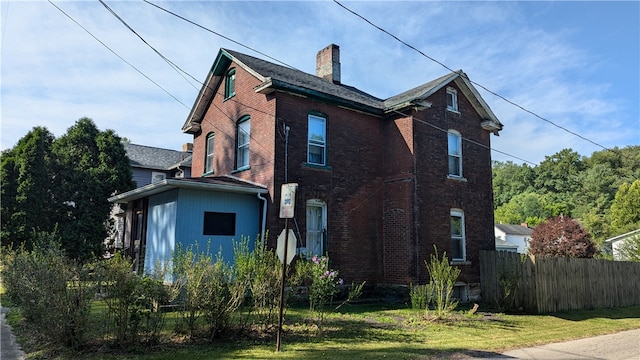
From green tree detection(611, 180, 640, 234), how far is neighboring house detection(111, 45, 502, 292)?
43729mm

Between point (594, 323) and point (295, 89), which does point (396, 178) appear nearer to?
point (295, 89)

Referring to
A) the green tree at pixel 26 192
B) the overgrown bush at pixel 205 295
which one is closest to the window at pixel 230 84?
the overgrown bush at pixel 205 295

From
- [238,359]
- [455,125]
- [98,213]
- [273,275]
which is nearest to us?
[238,359]

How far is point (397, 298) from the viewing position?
52.0ft

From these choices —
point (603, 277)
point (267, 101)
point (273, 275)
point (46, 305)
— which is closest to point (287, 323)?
point (273, 275)

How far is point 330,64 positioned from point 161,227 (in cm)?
1047

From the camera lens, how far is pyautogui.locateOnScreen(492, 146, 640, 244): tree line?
178 ft

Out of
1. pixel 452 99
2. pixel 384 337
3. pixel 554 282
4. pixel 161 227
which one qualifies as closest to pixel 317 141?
pixel 161 227

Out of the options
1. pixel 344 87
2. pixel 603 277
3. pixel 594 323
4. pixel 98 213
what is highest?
pixel 344 87

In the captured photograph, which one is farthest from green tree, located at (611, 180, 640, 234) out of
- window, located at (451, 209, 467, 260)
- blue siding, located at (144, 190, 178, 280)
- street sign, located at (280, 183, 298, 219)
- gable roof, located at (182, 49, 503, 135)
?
street sign, located at (280, 183, 298, 219)

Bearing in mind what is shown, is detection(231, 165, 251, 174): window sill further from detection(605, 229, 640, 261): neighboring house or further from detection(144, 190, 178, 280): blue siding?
detection(605, 229, 640, 261): neighboring house

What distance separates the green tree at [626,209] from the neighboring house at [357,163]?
43.7 m

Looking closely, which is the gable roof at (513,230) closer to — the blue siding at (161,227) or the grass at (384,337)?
the grass at (384,337)

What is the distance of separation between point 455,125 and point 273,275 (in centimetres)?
1209
